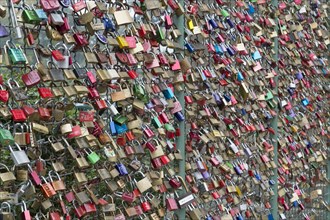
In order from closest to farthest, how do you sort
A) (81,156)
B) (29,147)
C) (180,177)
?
(29,147), (81,156), (180,177)

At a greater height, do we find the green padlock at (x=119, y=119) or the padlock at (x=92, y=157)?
the green padlock at (x=119, y=119)

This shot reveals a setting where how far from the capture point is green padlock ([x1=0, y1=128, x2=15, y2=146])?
2.37 m

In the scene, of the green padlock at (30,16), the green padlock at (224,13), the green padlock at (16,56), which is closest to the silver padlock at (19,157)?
the green padlock at (16,56)

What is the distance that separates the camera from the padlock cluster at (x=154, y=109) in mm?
2607

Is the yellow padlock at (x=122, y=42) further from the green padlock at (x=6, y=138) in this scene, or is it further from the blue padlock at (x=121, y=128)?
the green padlock at (x=6, y=138)

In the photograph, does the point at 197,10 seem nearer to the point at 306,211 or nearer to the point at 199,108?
the point at 199,108

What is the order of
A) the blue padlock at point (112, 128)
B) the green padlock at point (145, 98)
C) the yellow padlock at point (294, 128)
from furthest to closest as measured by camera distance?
1. the yellow padlock at point (294, 128)
2. the green padlock at point (145, 98)
3. the blue padlock at point (112, 128)

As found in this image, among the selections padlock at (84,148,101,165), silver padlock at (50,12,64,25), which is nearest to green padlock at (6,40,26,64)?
silver padlock at (50,12,64,25)

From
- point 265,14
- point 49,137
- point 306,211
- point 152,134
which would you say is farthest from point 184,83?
point 306,211

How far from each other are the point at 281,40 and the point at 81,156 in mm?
2589

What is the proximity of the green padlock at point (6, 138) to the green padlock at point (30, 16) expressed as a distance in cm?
46

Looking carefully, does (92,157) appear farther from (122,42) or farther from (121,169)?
(122,42)

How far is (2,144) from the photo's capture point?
7.92ft

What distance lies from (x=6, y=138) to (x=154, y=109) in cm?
108
